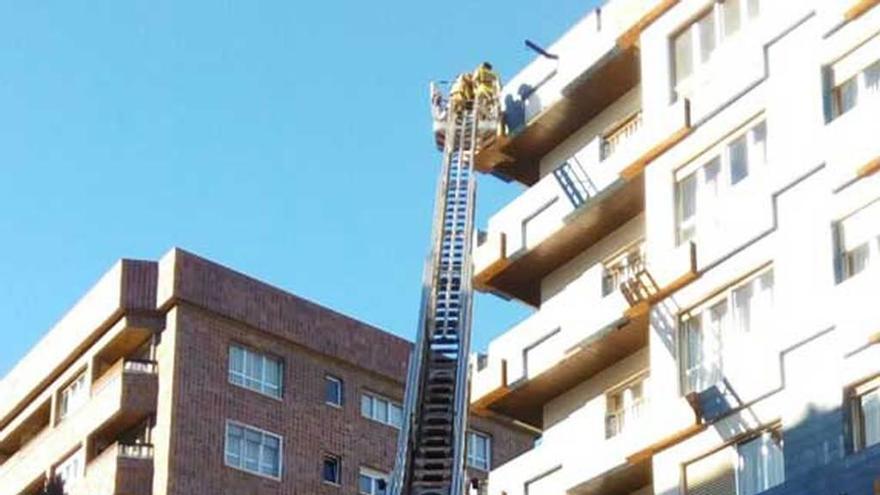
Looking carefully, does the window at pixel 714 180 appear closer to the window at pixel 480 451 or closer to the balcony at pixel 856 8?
the balcony at pixel 856 8

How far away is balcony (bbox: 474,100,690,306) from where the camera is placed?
44.7 metres

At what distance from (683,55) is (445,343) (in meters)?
10.4

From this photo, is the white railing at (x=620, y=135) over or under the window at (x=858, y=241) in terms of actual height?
over

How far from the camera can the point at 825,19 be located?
132 ft

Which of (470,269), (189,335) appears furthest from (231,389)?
(470,269)

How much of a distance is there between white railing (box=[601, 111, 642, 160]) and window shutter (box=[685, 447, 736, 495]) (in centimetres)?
819

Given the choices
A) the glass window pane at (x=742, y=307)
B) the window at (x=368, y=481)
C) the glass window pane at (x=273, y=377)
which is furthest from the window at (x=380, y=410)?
the glass window pane at (x=742, y=307)

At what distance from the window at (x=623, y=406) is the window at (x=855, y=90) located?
7326 millimetres

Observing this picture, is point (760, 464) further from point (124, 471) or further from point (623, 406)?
point (124, 471)

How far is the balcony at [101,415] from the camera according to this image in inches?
2606

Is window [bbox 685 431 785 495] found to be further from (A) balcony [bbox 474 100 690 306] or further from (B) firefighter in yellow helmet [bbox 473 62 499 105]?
(B) firefighter in yellow helmet [bbox 473 62 499 105]

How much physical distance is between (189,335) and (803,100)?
30160 mm

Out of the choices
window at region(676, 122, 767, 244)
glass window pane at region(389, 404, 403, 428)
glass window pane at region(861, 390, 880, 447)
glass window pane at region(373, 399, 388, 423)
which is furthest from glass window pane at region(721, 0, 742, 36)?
glass window pane at region(389, 404, 403, 428)

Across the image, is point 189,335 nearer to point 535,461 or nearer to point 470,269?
point 470,269
